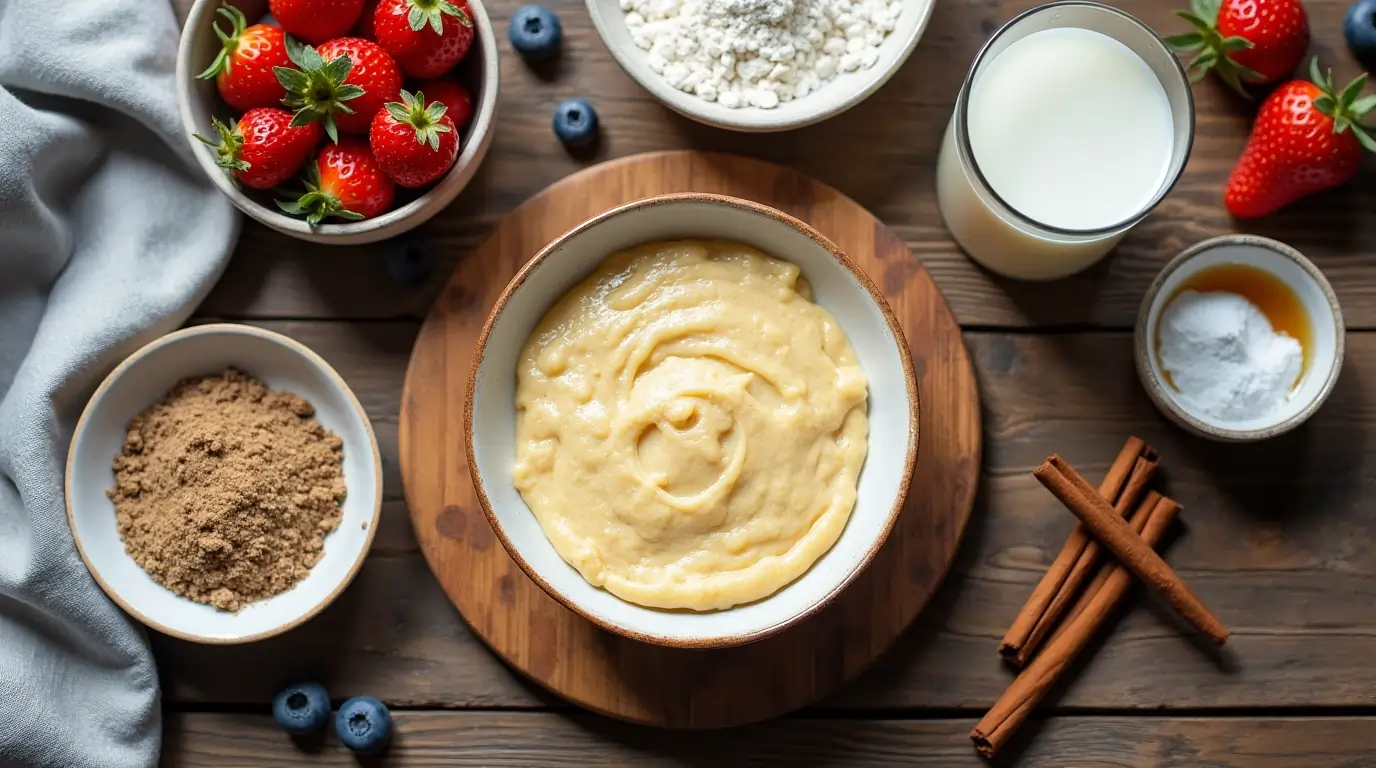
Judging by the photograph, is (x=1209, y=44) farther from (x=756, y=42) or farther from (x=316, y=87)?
(x=316, y=87)

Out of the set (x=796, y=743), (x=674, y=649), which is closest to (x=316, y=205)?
(x=674, y=649)

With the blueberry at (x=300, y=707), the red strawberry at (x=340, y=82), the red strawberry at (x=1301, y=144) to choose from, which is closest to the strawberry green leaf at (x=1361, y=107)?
the red strawberry at (x=1301, y=144)

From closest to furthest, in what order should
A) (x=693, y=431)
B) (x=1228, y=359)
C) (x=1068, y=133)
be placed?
1. (x=693, y=431)
2. (x=1068, y=133)
3. (x=1228, y=359)

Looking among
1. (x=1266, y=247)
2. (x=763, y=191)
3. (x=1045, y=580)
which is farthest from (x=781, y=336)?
(x=1266, y=247)

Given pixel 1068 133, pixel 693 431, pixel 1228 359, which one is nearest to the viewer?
pixel 693 431

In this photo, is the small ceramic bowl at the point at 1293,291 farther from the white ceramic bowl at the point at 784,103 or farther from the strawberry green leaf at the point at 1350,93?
the white ceramic bowl at the point at 784,103

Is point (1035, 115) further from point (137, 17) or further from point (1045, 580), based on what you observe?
point (137, 17)

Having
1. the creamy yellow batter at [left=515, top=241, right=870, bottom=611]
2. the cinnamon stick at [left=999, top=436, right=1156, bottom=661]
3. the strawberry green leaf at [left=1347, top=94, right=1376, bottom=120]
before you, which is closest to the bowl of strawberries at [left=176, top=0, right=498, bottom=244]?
the creamy yellow batter at [left=515, top=241, right=870, bottom=611]
